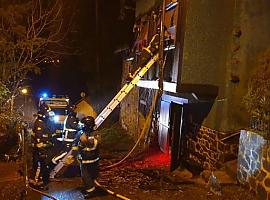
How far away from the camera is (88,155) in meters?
9.12

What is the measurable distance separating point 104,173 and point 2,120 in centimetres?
680

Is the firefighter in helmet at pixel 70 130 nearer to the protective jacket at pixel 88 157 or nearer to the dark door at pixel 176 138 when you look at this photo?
the protective jacket at pixel 88 157

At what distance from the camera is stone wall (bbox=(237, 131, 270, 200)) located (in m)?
8.48

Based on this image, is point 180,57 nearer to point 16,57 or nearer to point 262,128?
point 262,128

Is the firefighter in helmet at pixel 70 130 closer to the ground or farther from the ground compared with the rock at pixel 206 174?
farther from the ground

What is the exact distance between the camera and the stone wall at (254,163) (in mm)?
8477

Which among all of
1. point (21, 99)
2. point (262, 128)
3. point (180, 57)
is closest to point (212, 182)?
point (262, 128)

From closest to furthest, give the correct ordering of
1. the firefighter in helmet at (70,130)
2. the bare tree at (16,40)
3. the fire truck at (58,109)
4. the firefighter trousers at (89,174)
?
the firefighter trousers at (89,174)
the firefighter in helmet at (70,130)
the fire truck at (58,109)
the bare tree at (16,40)

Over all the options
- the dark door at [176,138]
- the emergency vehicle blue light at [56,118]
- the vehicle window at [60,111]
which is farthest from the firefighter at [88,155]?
the vehicle window at [60,111]

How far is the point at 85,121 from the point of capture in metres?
9.19

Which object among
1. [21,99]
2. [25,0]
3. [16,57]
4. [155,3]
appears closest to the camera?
[155,3]

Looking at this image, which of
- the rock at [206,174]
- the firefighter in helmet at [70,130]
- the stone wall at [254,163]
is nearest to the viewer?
the stone wall at [254,163]

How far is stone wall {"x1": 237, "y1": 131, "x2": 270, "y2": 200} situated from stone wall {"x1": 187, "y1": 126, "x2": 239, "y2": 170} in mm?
816

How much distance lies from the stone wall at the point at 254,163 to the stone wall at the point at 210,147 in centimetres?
82
